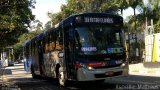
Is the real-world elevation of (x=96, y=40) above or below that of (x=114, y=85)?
above

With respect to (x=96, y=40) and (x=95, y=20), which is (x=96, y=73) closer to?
(x=96, y=40)

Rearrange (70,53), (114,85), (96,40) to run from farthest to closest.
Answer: (114,85), (70,53), (96,40)

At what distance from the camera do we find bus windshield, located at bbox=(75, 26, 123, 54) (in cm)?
1645

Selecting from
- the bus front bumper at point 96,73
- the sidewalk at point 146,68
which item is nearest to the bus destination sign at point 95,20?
the bus front bumper at point 96,73

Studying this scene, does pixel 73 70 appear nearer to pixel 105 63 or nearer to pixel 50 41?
pixel 105 63

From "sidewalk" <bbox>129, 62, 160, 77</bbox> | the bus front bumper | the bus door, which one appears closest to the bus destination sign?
the bus door

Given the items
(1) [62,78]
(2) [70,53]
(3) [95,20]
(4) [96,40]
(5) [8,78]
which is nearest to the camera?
(4) [96,40]

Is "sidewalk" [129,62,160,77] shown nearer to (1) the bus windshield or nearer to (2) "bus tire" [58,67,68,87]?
(2) "bus tire" [58,67,68,87]

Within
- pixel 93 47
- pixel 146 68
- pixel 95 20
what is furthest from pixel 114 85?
pixel 146 68

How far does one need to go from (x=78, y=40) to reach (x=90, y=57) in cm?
91

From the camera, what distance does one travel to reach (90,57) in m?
16.4

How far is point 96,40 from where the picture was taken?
1656 centimetres

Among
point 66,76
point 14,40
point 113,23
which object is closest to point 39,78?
point 14,40

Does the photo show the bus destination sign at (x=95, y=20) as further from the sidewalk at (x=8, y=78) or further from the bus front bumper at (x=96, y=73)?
the sidewalk at (x=8, y=78)
